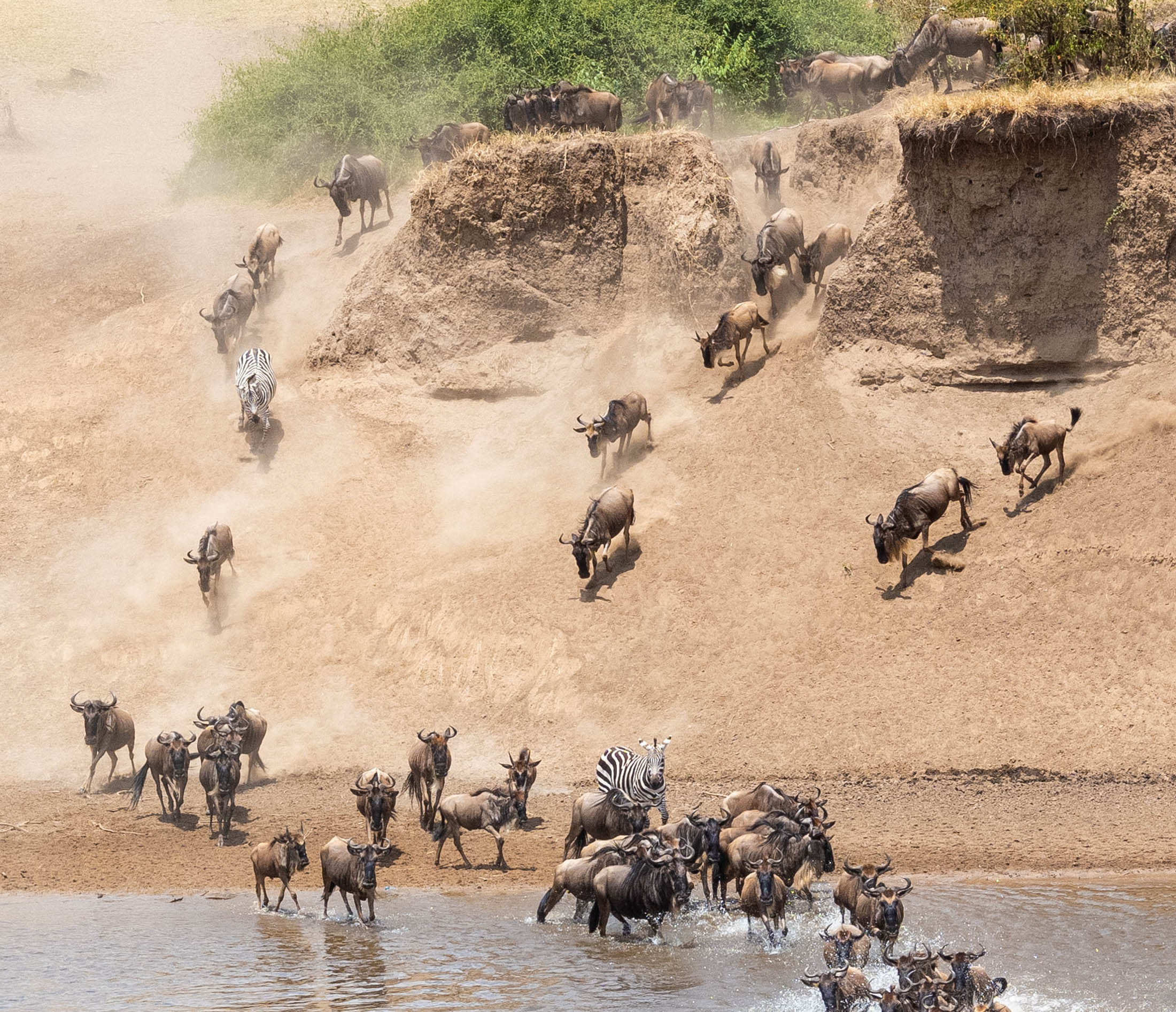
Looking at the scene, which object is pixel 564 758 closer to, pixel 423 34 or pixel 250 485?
pixel 250 485

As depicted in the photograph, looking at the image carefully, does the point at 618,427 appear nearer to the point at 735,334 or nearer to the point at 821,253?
the point at 735,334

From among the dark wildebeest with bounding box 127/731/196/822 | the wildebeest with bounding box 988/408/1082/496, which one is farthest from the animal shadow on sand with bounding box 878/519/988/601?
the dark wildebeest with bounding box 127/731/196/822

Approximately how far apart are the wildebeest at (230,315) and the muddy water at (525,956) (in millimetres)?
19744

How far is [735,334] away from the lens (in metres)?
28.3

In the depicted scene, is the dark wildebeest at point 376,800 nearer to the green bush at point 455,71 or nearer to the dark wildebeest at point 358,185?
the dark wildebeest at point 358,185

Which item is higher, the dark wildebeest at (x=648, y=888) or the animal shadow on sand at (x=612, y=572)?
the animal shadow on sand at (x=612, y=572)

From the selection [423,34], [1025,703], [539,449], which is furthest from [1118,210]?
[423,34]

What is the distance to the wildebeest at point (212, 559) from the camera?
1047 inches

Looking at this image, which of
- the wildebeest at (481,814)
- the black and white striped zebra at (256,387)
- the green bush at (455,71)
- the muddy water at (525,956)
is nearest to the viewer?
the muddy water at (525,956)

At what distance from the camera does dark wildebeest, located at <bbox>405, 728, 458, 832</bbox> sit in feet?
63.4

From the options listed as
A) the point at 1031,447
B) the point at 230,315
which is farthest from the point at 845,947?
the point at 230,315

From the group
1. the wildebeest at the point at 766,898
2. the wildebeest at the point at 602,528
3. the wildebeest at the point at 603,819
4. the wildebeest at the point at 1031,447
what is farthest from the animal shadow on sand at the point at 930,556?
the wildebeest at the point at 766,898

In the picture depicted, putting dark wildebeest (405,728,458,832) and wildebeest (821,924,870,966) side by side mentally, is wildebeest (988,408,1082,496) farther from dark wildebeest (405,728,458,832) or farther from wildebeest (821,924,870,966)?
wildebeest (821,924,870,966)

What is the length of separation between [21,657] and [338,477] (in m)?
6.92
